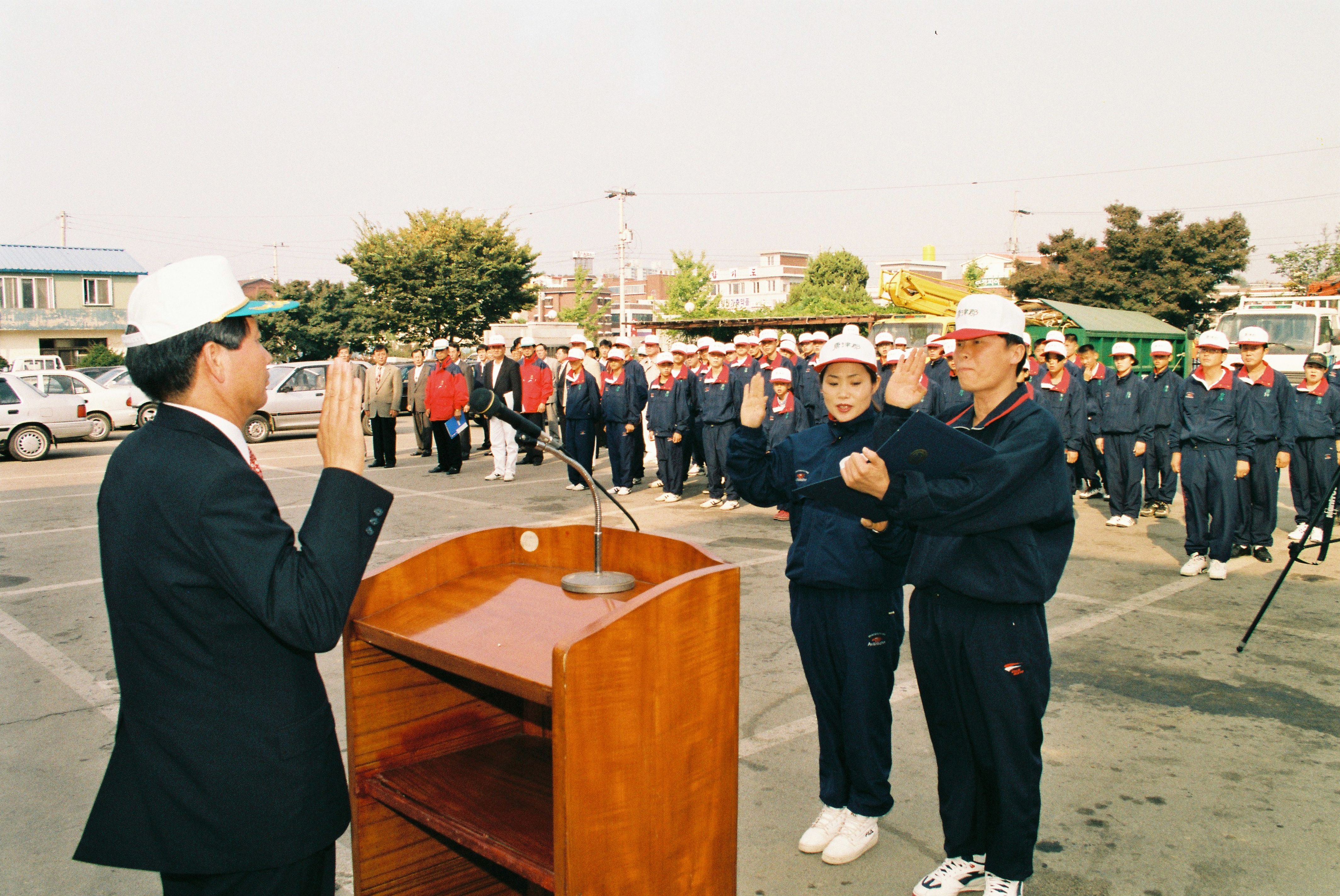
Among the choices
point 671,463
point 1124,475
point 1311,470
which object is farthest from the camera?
point 671,463

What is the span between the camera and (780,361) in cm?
1204

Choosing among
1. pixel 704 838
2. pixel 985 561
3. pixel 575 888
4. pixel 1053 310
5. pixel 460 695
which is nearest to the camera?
pixel 575 888

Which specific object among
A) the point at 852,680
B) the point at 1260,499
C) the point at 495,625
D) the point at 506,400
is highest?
the point at 506,400

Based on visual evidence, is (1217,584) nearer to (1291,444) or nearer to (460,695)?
(1291,444)

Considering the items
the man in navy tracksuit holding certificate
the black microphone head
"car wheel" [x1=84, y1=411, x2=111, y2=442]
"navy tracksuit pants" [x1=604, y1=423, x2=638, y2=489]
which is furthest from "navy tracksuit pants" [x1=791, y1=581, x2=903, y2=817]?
"car wheel" [x1=84, y1=411, x2=111, y2=442]

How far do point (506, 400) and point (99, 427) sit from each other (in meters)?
11.1

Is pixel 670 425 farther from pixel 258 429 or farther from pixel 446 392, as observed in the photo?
pixel 258 429

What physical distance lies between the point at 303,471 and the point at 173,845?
1416 centimetres

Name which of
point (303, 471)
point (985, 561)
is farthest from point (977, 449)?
point (303, 471)

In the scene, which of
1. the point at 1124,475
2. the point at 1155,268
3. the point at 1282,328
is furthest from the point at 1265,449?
the point at 1155,268

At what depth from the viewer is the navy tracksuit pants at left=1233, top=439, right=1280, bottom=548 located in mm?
8188

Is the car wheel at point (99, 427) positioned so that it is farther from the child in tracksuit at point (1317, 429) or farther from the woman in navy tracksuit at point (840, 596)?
the child in tracksuit at point (1317, 429)

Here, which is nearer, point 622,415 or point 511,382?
point 622,415

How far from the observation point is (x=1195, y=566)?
26.1 ft
